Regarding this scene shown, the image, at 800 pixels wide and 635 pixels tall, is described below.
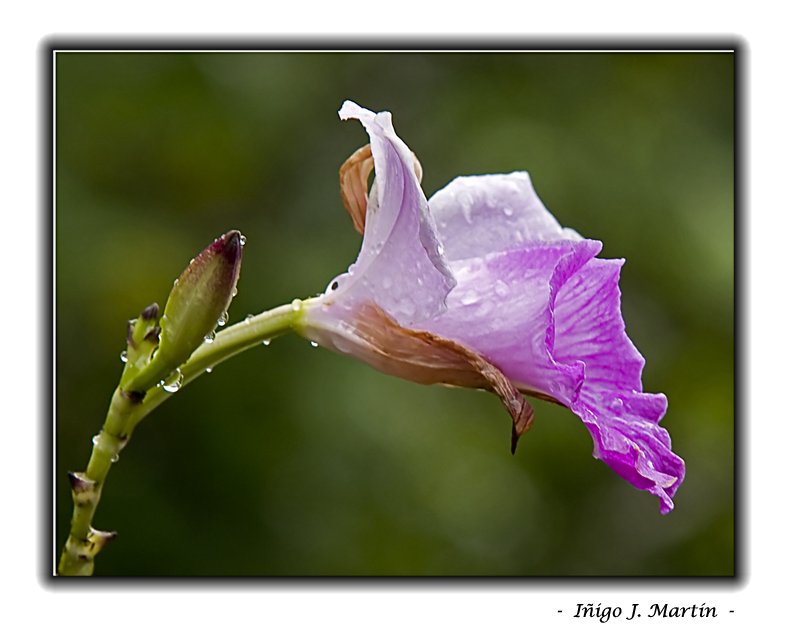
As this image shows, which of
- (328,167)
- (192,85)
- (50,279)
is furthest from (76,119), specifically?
(50,279)

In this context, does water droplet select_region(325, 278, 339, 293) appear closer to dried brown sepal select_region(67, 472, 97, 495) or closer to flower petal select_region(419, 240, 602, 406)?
flower petal select_region(419, 240, 602, 406)

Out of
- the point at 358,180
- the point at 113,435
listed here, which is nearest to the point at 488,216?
the point at 358,180


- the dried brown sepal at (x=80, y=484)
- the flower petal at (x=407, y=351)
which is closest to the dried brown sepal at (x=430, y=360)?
the flower petal at (x=407, y=351)

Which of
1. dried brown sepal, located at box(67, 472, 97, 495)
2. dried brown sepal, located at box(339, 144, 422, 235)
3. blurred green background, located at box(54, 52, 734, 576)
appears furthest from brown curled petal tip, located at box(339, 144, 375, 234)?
blurred green background, located at box(54, 52, 734, 576)

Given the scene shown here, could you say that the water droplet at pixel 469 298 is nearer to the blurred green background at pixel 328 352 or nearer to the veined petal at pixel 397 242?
the veined petal at pixel 397 242

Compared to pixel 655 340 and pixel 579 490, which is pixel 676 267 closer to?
pixel 655 340

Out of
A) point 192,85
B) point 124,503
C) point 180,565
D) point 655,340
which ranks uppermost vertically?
point 192,85
